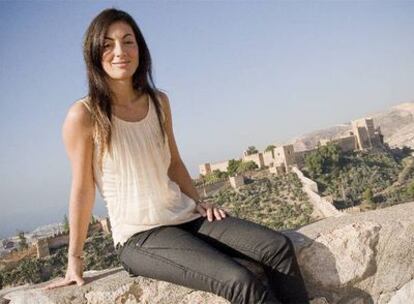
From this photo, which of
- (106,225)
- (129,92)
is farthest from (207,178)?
(129,92)

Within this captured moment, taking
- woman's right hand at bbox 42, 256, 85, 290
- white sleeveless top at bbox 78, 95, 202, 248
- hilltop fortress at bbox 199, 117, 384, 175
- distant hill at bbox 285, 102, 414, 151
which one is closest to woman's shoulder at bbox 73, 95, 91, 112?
white sleeveless top at bbox 78, 95, 202, 248

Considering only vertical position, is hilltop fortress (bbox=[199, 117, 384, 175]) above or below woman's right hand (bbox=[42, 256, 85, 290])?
below

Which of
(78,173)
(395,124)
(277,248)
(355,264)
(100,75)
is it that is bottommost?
(395,124)

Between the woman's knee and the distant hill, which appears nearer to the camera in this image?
the woman's knee

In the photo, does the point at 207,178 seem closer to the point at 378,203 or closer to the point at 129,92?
the point at 378,203

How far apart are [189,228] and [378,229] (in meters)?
0.78

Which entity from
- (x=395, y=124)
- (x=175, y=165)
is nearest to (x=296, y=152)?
(x=175, y=165)

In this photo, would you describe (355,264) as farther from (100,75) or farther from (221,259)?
(100,75)

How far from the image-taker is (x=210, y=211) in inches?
77.6

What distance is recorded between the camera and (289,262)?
Answer: 5.71 ft

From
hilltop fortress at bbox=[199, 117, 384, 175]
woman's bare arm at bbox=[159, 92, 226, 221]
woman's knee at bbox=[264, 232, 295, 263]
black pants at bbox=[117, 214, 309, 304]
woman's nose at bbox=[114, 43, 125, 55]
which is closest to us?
black pants at bbox=[117, 214, 309, 304]

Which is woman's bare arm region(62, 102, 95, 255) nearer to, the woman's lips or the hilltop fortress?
the woman's lips

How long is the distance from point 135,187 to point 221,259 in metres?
0.47

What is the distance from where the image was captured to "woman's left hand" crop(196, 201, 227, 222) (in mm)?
1953
